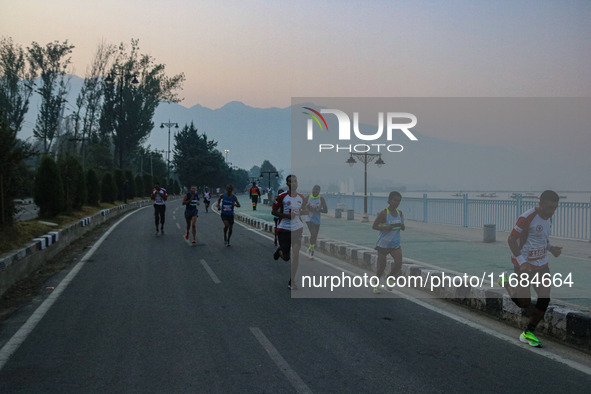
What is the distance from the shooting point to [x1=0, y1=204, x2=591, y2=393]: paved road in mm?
4430

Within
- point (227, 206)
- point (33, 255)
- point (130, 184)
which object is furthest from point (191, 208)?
point (130, 184)

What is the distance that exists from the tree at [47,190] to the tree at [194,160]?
250 feet

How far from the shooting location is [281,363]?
491 centimetres

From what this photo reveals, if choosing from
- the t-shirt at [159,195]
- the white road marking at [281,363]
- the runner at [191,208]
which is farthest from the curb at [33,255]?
the white road marking at [281,363]

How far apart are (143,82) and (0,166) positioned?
147 ft

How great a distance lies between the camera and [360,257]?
38.3 ft

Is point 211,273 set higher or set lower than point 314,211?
lower

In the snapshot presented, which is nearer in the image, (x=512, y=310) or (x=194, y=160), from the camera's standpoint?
(x=512, y=310)

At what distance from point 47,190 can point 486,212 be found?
54.8 feet

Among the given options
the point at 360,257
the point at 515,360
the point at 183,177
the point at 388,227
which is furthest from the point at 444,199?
the point at 183,177

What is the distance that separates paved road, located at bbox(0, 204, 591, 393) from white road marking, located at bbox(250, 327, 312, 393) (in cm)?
2

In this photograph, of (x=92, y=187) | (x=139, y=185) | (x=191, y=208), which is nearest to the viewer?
(x=191, y=208)

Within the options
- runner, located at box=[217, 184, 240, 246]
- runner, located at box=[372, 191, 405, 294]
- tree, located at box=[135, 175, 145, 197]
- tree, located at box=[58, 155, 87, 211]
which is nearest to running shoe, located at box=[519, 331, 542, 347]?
runner, located at box=[372, 191, 405, 294]

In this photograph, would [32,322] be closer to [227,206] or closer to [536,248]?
[536,248]
